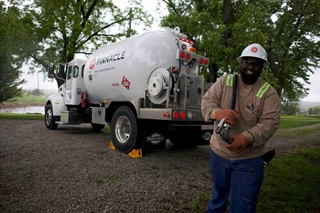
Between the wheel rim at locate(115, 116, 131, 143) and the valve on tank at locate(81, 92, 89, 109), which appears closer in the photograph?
the wheel rim at locate(115, 116, 131, 143)

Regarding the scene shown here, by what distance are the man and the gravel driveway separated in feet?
4.04

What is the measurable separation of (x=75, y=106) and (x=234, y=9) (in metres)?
9.75

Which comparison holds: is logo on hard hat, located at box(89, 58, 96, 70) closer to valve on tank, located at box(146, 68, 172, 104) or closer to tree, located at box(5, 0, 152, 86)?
valve on tank, located at box(146, 68, 172, 104)

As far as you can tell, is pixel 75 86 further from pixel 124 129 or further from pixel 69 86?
pixel 124 129

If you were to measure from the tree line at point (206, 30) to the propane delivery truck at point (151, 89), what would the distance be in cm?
418

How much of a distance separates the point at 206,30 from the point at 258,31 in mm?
2482

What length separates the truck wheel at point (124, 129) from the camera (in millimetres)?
6211

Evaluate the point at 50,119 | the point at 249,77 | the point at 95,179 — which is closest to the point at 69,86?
the point at 50,119

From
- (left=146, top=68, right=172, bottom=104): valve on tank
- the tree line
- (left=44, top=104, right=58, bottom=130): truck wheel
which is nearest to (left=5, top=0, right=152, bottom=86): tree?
the tree line

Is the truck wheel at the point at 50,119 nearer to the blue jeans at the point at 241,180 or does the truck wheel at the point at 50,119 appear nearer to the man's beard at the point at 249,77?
the blue jeans at the point at 241,180

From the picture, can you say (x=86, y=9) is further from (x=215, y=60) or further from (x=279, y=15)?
(x=279, y=15)

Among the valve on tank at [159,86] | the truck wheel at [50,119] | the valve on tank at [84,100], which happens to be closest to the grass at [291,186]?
the valve on tank at [159,86]

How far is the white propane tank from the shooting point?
20.4ft

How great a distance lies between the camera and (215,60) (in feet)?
41.2
